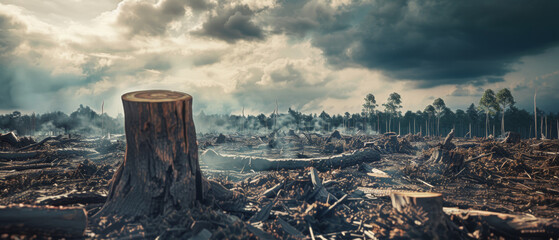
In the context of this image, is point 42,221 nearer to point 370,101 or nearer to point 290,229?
point 290,229

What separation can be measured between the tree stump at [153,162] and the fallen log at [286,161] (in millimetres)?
5791

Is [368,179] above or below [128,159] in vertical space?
below

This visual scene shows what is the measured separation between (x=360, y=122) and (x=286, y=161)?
69239 mm

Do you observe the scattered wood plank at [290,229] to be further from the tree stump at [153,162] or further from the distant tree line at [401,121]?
the distant tree line at [401,121]

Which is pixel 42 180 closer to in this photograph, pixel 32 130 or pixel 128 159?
pixel 128 159

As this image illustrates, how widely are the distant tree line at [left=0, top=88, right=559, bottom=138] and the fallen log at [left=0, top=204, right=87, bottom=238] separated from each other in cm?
4945

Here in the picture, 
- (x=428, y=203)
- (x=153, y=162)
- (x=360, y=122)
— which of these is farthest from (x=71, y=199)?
(x=360, y=122)

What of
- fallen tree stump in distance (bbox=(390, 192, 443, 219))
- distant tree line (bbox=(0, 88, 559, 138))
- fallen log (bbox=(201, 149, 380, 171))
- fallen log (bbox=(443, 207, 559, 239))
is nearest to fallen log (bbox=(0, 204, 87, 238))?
fallen tree stump in distance (bbox=(390, 192, 443, 219))

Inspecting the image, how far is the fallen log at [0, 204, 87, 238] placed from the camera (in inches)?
119

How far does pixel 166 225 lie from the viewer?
3752mm

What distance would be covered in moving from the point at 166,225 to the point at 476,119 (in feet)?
285

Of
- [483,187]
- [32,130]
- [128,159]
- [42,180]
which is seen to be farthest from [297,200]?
[32,130]

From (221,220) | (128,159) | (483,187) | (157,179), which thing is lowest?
(483,187)

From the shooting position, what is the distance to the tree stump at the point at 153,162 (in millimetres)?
4191
